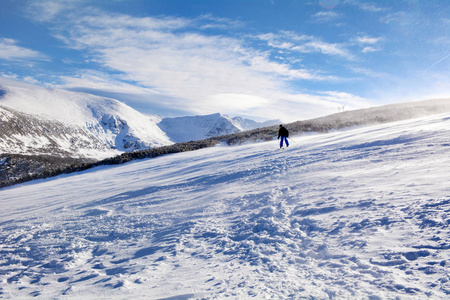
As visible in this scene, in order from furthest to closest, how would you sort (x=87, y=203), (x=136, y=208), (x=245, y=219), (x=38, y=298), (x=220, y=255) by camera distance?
(x=87, y=203) < (x=136, y=208) < (x=245, y=219) < (x=220, y=255) < (x=38, y=298)

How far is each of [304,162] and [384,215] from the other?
211 inches

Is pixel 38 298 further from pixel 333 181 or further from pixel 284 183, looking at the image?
pixel 333 181

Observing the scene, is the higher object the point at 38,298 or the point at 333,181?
the point at 333,181

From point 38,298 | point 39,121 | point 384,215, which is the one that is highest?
point 39,121

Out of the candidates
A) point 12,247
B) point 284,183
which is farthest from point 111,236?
point 284,183

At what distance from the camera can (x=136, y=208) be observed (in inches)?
309

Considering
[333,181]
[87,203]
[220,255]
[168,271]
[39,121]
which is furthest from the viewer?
[39,121]

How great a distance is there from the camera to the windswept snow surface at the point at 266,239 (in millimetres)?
3303

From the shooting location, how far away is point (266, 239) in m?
4.67

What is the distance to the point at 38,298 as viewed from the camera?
392 cm

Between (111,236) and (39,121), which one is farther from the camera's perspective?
(39,121)

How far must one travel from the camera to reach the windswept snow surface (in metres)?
3.30

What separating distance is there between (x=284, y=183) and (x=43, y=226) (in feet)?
23.7

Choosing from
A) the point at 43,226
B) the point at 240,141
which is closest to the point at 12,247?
the point at 43,226
